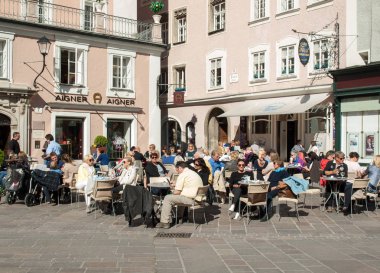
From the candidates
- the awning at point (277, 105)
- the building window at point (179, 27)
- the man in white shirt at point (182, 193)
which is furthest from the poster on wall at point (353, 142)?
the building window at point (179, 27)

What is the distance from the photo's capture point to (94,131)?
23.3 m

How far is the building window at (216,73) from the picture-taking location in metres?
27.5

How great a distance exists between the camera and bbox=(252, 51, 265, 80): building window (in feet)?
80.8

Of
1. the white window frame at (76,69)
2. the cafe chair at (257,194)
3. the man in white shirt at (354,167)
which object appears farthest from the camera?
the white window frame at (76,69)

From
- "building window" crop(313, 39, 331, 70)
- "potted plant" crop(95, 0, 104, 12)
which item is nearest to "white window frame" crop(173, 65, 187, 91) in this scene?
"potted plant" crop(95, 0, 104, 12)

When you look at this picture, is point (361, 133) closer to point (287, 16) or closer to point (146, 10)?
point (287, 16)

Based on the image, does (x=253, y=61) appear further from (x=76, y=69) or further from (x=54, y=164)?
(x=54, y=164)

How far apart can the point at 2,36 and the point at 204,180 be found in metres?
12.4

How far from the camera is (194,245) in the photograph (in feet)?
28.0

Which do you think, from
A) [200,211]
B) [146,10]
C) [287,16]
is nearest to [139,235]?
[200,211]

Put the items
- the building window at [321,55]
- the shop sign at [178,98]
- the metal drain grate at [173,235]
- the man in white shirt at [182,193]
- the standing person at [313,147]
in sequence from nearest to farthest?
the metal drain grate at [173,235], the man in white shirt at [182,193], the standing person at [313,147], the building window at [321,55], the shop sign at [178,98]

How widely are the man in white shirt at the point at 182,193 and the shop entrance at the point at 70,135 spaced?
1311 cm

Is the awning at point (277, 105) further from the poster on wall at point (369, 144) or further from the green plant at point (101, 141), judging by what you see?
the green plant at point (101, 141)

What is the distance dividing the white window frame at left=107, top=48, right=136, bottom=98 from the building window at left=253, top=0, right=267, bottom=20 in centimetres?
637
